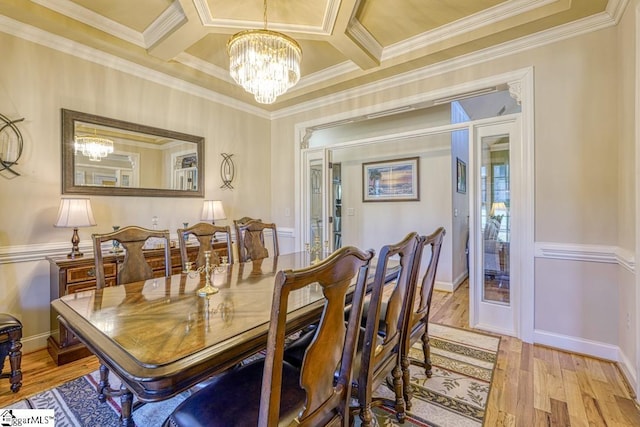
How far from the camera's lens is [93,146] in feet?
9.43

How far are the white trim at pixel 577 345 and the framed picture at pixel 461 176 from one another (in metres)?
2.34

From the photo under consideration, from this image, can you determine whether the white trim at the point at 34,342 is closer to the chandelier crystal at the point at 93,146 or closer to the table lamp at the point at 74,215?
the table lamp at the point at 74,215

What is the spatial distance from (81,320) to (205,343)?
0.60 m

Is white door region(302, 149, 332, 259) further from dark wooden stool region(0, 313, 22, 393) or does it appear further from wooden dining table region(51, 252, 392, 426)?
dark wooden stool region(0, 313, 22, 393)

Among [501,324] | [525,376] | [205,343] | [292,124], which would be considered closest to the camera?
[205,343]

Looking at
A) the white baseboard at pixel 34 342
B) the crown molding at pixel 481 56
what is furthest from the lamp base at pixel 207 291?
the crown molding at pixel 481 56

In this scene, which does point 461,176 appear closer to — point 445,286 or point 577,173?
point 445,286

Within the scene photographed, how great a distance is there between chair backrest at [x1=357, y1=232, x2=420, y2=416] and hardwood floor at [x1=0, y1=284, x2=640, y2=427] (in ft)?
2.43

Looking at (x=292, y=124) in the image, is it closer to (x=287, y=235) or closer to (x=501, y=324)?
(x=287, y=235)

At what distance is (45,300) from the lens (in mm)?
2600

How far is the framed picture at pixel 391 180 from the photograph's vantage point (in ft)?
15.2

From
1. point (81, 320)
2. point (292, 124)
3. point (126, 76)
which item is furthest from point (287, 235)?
point (81, 320)

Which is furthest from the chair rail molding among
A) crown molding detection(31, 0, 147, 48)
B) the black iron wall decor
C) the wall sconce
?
the black iron wall decor

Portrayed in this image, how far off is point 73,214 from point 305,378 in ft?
8.07
